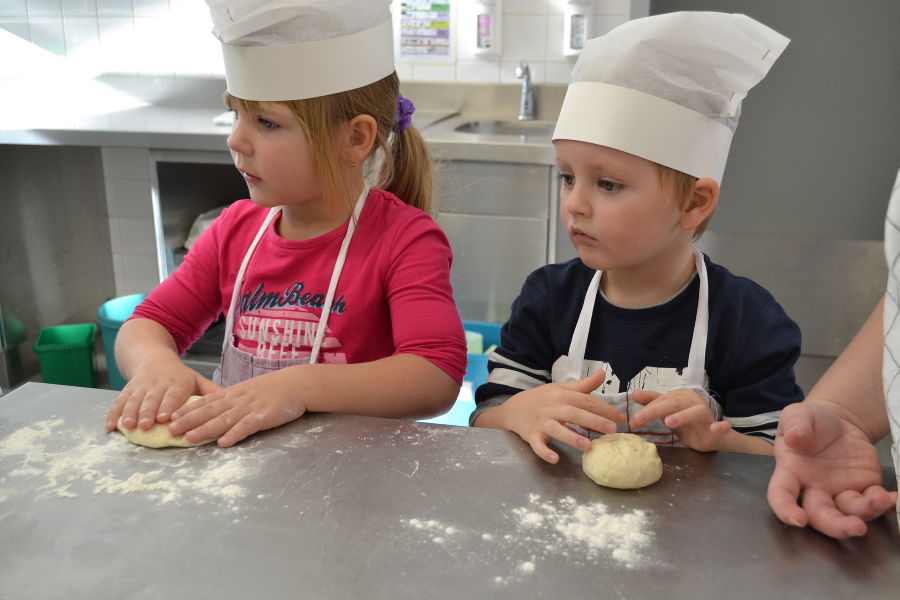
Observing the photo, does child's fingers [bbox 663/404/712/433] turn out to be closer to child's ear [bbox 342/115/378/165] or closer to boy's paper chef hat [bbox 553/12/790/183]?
boy's paper chef hat [bbox 553/12/790/183]

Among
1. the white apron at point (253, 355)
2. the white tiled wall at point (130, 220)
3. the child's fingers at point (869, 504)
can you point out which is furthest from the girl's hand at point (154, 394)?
the white tiled wall at point (130, 220)

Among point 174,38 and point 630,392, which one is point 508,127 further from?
point 630,392

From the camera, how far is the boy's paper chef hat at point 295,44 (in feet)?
3.61

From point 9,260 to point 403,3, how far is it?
157cm

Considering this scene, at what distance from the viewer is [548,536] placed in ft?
2.20

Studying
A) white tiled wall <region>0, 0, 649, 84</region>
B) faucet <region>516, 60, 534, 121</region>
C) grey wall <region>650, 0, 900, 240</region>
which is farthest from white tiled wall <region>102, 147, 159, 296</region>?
grey wall <region>650, 0, 900, 240</region>

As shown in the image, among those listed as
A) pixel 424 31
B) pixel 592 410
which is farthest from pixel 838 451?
pixel 424 31

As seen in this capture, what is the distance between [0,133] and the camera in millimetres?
2453

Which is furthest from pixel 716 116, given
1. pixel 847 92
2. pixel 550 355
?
pixel 847 92

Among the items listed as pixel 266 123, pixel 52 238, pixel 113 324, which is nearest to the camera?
pixel 266 123

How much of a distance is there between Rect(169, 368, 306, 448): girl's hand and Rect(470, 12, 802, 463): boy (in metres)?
0.25

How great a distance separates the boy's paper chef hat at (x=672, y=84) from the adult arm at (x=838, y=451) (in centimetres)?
30

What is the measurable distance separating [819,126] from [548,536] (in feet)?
8.92

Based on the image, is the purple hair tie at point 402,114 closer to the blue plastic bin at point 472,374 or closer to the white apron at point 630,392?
the white apron at point 630,392
